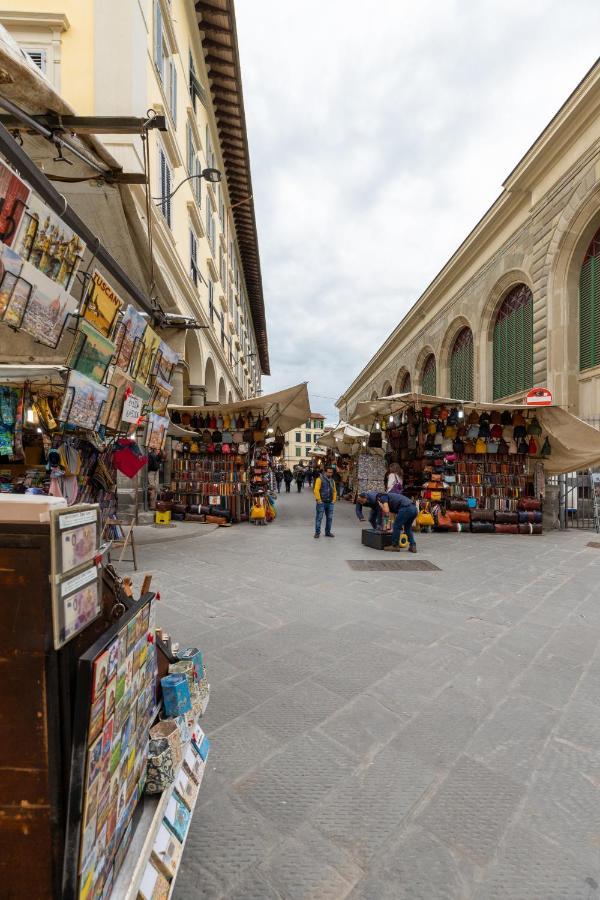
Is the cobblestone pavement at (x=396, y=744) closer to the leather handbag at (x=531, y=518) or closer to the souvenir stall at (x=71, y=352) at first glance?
the souvenir stall at (x=71, y=352)

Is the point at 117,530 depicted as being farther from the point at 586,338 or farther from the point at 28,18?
the point at 586,338

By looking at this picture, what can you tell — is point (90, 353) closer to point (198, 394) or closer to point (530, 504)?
point (530, 504)

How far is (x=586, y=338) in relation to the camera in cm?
1425

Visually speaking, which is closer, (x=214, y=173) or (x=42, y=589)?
(x=42, y=589)

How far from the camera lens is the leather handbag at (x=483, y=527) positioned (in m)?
10.8

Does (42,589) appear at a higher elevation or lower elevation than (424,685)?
higher

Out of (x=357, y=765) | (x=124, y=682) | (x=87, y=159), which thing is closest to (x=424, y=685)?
(x=357, y=765)

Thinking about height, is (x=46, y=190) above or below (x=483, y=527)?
above

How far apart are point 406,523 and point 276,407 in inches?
191

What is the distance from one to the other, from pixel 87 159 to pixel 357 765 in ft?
13.9

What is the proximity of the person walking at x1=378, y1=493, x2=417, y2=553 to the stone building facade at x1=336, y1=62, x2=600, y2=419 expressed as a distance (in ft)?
29.3

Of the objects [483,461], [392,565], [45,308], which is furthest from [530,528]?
[45,308]

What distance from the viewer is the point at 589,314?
14.1 m

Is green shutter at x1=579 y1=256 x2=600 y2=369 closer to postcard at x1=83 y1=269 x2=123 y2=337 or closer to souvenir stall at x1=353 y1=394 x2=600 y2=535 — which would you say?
souvenir stall at x1=353 y1=394 x2=600 y2=535
